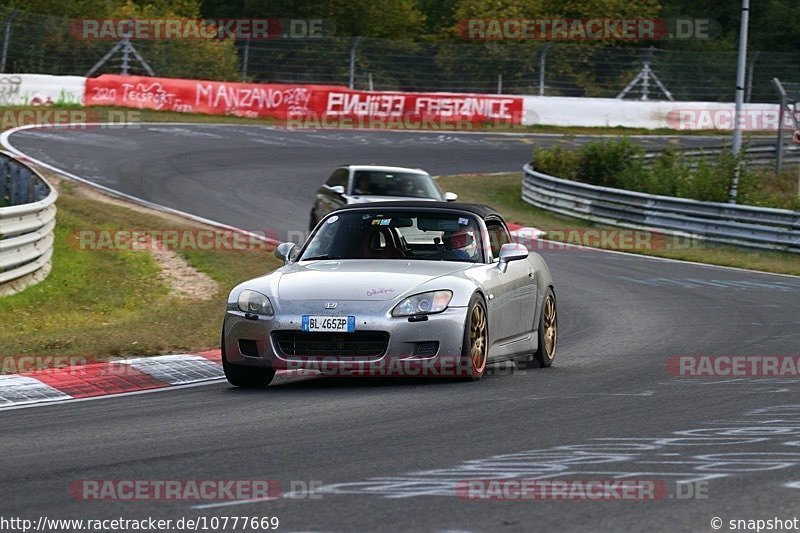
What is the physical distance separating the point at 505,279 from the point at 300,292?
6.21 feet

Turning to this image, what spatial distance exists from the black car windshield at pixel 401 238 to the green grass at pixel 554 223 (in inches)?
482

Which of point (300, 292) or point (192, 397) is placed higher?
point (300, 292)

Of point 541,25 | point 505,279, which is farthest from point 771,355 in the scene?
point 541,25

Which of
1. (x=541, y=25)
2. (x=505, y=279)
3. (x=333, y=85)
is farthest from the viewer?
(x=541, y=25)

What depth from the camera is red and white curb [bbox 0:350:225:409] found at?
948 centimetres

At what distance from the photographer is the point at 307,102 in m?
43.2

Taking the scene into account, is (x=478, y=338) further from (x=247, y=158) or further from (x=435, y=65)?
(x=435, y=65)

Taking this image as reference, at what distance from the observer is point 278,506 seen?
5.63 m

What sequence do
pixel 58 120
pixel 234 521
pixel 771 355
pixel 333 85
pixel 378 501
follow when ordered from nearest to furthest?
pixel 234 521 → pixel 378 501 → pixel 771 355 → pixel 58 120 → pixel 333 85

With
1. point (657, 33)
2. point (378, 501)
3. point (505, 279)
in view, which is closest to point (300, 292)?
point (505, 279)

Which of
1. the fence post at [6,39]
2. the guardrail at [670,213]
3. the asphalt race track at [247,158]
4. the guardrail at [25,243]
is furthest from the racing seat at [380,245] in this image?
the fence post at [6,39]

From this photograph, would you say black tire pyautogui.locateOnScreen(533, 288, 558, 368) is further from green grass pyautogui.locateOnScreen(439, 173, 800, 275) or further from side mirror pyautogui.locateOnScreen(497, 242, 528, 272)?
green grass pyautogui.locateOnScreen(439, 173, 800, 275)

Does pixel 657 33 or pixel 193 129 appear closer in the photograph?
pixel 193 129

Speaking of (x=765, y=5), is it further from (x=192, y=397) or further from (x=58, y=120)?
(x=192, y=397)
